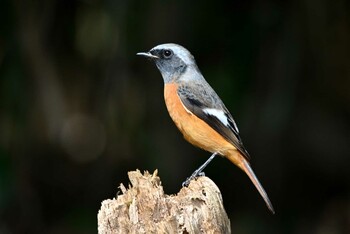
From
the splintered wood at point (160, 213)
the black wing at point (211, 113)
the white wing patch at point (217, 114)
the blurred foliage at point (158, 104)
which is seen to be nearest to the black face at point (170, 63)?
the black wing at point (211, 113)

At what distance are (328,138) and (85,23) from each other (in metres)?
2.64

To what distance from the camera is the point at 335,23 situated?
7.43m

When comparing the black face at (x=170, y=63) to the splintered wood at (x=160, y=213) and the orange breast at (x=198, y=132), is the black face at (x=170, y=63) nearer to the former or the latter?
the orange breast at (x=198, y=132)

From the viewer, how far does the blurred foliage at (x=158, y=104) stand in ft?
23.9

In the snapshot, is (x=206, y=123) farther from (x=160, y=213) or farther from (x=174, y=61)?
(x=160, y=213)

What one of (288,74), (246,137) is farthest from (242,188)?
(288,74)

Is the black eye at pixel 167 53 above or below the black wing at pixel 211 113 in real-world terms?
above

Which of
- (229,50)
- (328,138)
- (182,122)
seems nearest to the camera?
(182,122)

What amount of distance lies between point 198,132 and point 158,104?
89.5 inches

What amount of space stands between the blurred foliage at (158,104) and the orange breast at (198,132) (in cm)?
172

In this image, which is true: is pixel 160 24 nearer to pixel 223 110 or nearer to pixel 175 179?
pixel 175 179

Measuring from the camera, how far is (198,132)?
17.8 feet

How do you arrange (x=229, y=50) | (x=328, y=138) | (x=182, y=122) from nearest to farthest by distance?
(x=182, y=122), (x=229, y=50), (x=328, y=138)

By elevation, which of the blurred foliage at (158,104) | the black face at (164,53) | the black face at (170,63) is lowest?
the blurred foliage at (158,104)
